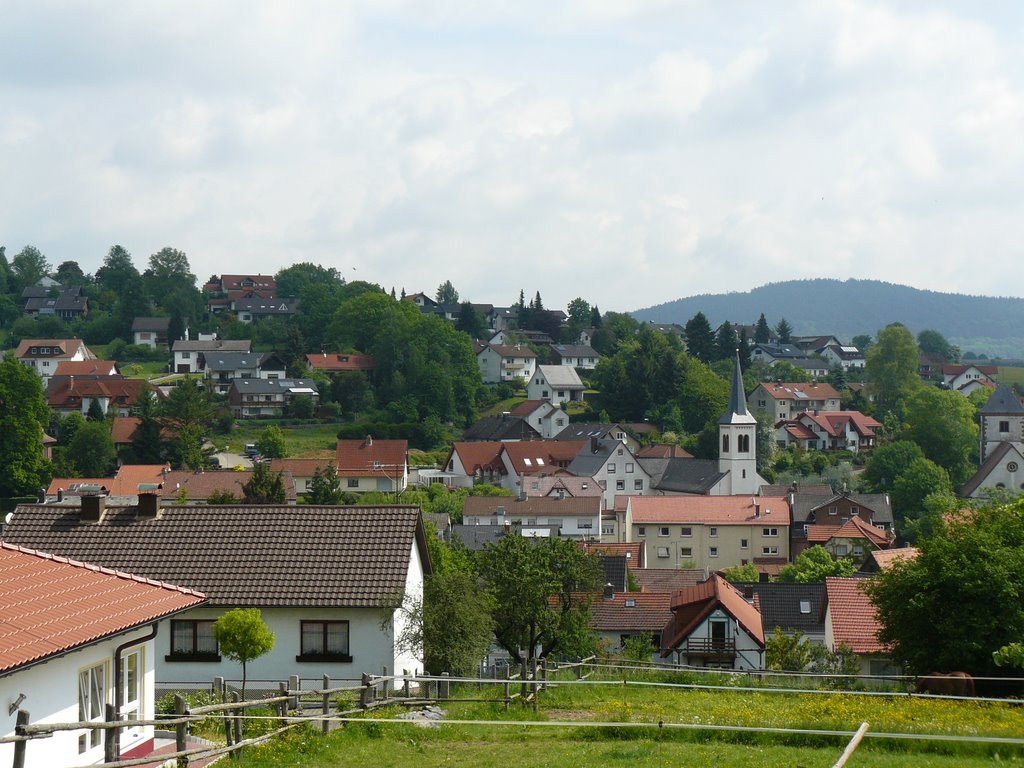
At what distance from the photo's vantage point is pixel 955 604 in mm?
26750

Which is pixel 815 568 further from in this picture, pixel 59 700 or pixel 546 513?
pixel 59 700

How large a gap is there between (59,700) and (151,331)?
12919 cm

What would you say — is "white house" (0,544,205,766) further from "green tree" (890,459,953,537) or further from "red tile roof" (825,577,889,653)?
"green tree" (890,459,953,537)

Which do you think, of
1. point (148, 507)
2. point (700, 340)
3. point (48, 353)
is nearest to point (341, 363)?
point (48, 353)

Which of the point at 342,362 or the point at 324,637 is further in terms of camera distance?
the point at 342,362

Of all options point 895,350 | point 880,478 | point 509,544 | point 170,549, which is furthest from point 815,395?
point 170,549

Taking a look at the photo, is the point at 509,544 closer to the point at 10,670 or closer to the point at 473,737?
the point at 473,737

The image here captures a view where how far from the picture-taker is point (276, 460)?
8656cm

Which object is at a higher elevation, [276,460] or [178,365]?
[178,365]

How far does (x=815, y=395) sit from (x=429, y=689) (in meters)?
113

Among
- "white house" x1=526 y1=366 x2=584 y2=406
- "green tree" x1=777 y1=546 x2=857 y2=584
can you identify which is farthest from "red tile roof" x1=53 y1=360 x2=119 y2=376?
"green tree" x1=777 y1=546 x2=857 y2=584

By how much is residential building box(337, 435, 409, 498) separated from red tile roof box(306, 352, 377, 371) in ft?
85.9

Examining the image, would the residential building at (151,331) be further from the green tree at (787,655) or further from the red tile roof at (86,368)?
the green tree at (787,655)

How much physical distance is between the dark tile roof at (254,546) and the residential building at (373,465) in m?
60.4
